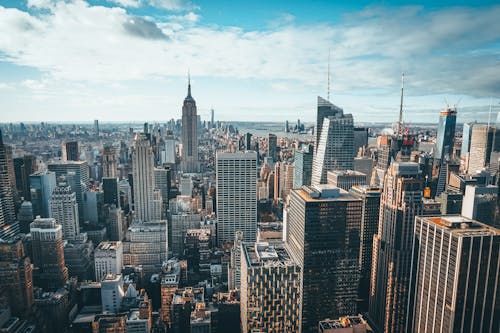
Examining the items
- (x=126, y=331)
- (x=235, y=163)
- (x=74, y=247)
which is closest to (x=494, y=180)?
(x=235, y=163)

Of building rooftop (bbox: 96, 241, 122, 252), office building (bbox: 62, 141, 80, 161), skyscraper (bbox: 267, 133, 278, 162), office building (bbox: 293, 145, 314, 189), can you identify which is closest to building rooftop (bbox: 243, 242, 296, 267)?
building rooftop (bbox: 96, 241, 122, 252)

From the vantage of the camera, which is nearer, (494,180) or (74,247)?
(494,180)

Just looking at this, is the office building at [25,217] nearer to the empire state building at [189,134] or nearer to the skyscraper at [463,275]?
the skyscraper at [463,275]

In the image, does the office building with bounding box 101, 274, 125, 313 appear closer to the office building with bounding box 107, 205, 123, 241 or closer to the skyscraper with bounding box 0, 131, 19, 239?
the skyscraper with bounding box 0, 131, 19, 239

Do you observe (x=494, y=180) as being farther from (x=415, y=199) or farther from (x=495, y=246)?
(x=495, y=246)

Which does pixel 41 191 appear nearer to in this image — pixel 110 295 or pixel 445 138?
pixel 110 295

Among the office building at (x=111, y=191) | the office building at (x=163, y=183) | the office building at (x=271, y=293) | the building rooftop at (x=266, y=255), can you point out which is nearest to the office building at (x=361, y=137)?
the office building at (x=163, y=183)
